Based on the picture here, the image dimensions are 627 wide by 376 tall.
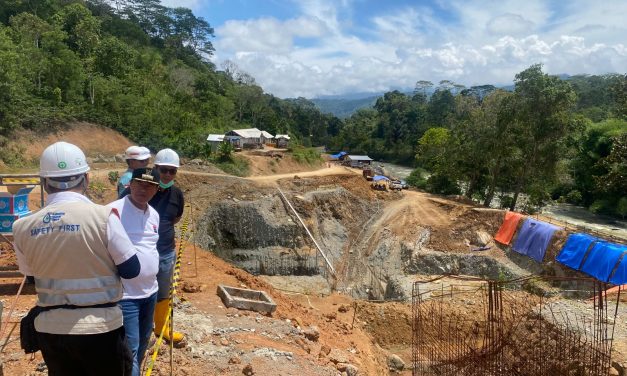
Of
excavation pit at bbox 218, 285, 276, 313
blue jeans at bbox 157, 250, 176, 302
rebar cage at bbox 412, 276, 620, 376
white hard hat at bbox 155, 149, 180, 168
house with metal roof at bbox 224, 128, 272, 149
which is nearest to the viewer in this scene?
blue jeans at bbox 157, 250, 176, 302

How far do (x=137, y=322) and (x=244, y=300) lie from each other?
4.01 metres

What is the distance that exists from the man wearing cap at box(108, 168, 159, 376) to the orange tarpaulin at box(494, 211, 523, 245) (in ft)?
55.8

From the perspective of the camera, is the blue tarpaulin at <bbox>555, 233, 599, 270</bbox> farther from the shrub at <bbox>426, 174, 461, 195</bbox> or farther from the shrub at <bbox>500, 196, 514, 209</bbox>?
the shrub at <bbox>426, 174, 461, 195</bbox>

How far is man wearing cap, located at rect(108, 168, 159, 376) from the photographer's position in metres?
2.78

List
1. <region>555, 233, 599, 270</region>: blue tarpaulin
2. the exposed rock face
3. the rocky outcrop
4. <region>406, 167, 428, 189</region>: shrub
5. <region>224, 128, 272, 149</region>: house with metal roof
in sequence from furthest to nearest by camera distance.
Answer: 1. <region>224, 128, 272, 149</region>: house with metal roof
2. <region>406, 167, 428, 189</region>: shrub
3. the rocky outcrop
4. the exposed rock face
5. <region>555, 233, 599, 270</region>: blue tarpaulin

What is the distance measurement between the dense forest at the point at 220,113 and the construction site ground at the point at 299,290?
2.57 metres

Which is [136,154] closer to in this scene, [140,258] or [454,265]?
[140,258]

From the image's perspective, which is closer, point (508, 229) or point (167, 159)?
point (167, 159)

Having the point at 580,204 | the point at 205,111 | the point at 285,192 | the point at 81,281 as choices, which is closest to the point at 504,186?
the point at 285,192

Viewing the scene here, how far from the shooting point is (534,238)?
16234mm

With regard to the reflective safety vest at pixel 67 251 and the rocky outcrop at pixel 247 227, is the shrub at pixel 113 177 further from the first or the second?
the reflective safety vest at pixel 67 251

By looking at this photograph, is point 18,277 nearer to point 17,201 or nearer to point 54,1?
point 17,201

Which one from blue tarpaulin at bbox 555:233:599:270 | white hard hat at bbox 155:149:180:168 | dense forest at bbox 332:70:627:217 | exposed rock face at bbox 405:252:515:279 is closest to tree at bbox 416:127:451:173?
dense forest at bbox 332:70:627:217

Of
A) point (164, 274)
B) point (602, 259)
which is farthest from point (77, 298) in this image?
point (602, 259)
